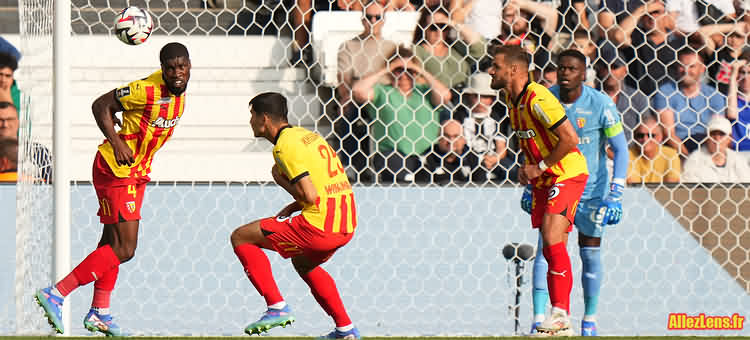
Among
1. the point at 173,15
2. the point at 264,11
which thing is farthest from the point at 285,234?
the point at 173,15

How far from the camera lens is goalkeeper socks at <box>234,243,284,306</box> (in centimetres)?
450

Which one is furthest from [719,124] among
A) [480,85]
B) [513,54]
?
[513,54]

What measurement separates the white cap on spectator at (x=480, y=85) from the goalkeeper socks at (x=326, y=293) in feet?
7.28

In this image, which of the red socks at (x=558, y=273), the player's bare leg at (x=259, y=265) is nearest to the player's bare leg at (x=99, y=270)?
the player's bare leg at (x=259, y=265)

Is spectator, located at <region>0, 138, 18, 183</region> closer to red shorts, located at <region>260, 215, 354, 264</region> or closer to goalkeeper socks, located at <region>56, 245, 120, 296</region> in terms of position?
goalkeeper socks, located at <region>56, 245, 120, 296</region>

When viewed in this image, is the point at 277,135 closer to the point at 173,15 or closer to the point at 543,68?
the point at 543,68

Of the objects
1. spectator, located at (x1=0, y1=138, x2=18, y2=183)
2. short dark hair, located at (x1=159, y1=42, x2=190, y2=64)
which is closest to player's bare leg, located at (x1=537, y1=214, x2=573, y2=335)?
short dark hair, located at (x1=159, y1=42, x2=190, y2=64)

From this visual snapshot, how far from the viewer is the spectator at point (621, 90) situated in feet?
20.7

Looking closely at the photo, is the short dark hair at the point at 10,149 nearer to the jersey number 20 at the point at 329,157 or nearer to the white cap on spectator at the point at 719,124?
the jersey number 20 at the point at 329,157

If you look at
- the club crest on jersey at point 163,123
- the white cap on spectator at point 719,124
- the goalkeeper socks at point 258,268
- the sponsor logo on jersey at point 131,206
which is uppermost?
the white cap on spectator at point 719,124

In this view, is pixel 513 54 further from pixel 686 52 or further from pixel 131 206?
pixel 686 52

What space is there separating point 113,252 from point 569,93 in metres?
2.40

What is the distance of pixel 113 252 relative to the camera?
16.3 ft

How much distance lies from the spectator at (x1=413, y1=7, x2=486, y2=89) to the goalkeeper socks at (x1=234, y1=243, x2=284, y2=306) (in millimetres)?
2238
